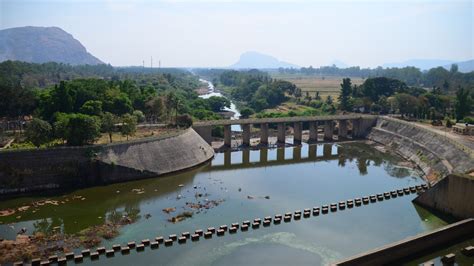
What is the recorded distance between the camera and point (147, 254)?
2978 cm

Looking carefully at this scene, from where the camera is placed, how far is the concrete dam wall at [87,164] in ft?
136

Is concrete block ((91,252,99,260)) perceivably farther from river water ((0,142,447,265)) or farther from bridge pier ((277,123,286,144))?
bridge pier ((277,123,286,144))

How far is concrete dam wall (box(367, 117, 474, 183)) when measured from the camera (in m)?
46.8

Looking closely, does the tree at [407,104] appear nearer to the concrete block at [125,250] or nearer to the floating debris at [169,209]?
the floating debris at [169,209]

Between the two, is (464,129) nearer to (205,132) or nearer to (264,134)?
(264,134)

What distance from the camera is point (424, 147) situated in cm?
5728

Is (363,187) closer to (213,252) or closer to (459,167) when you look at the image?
(459,167)

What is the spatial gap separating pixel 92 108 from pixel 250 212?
2843 cm

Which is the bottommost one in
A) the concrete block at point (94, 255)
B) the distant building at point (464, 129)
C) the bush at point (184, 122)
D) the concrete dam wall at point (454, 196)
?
the concrete block at point (94, 255)

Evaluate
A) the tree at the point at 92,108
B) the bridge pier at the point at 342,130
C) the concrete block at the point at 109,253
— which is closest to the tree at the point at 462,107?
the bridge pier at the point at 342,130

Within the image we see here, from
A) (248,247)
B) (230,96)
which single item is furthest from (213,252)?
(230,96)

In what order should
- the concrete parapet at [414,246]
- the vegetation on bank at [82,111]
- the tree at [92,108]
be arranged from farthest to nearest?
the tree at [92,108] → the vegetation on bank at [82,111] → the concrete parapet at [414,246]

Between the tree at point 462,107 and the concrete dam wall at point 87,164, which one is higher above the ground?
the tree at point 462,107

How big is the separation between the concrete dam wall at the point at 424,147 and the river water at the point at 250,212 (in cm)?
262
